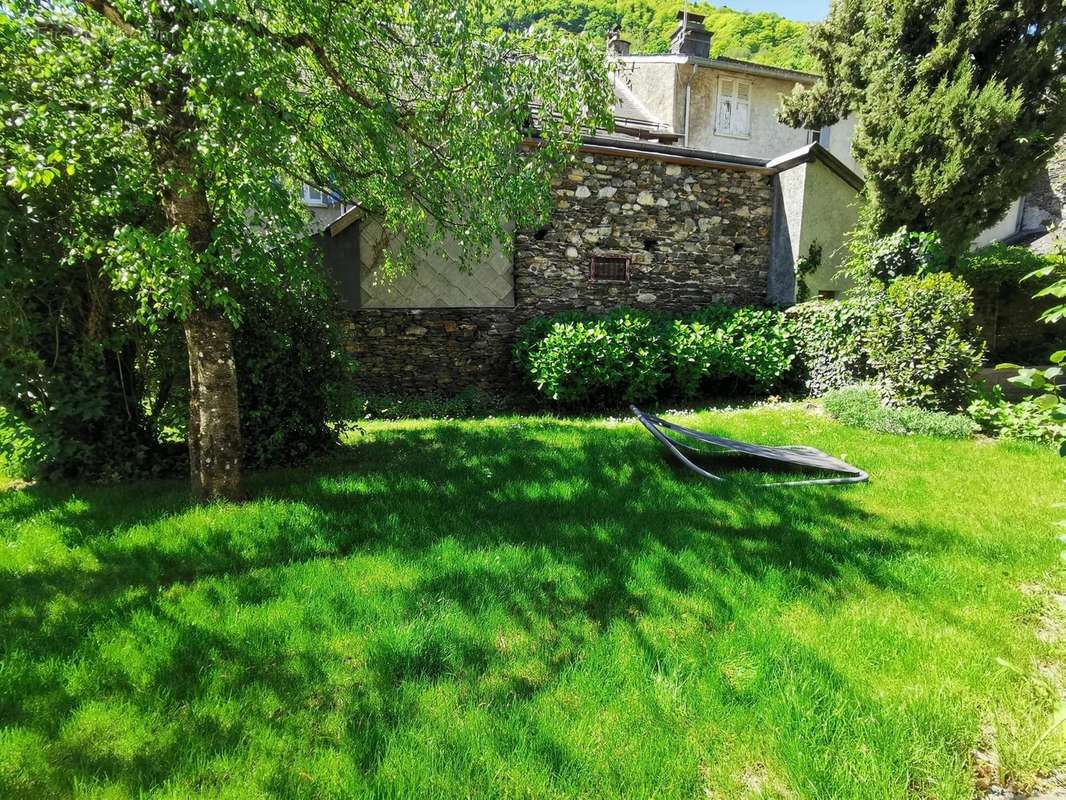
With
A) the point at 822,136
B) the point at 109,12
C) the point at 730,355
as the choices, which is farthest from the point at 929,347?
the point at 822,136

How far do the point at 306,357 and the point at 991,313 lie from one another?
1233cm

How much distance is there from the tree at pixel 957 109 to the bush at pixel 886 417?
3805mm

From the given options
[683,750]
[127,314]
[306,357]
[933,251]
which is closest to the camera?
[683,750]

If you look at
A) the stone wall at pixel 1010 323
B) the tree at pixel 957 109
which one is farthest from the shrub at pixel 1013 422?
the stone wall at pixel 1010 323

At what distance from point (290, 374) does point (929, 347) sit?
7197mm

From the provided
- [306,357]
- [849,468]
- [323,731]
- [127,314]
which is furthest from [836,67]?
[323,731]

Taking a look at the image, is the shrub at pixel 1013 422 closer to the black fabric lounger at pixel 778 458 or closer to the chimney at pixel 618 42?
the black fabric lounger at pixel 778 458

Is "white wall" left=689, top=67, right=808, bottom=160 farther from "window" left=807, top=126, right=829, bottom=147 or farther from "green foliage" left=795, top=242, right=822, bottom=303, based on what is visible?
"green foliage" left=795, top=242, right=822, bottom=303

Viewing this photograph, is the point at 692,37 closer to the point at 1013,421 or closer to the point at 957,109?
the point at 957,109

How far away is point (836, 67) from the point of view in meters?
11.0

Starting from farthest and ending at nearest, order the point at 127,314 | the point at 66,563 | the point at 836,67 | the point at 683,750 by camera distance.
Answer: the point at 836,67 → the point at 127,314 → the point at 66,563 → the point at 683,750

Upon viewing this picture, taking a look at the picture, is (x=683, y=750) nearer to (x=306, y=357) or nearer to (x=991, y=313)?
(x=306, y=357)

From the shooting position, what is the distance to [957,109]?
7730 mm

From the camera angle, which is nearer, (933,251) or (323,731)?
Result: (323,731)
